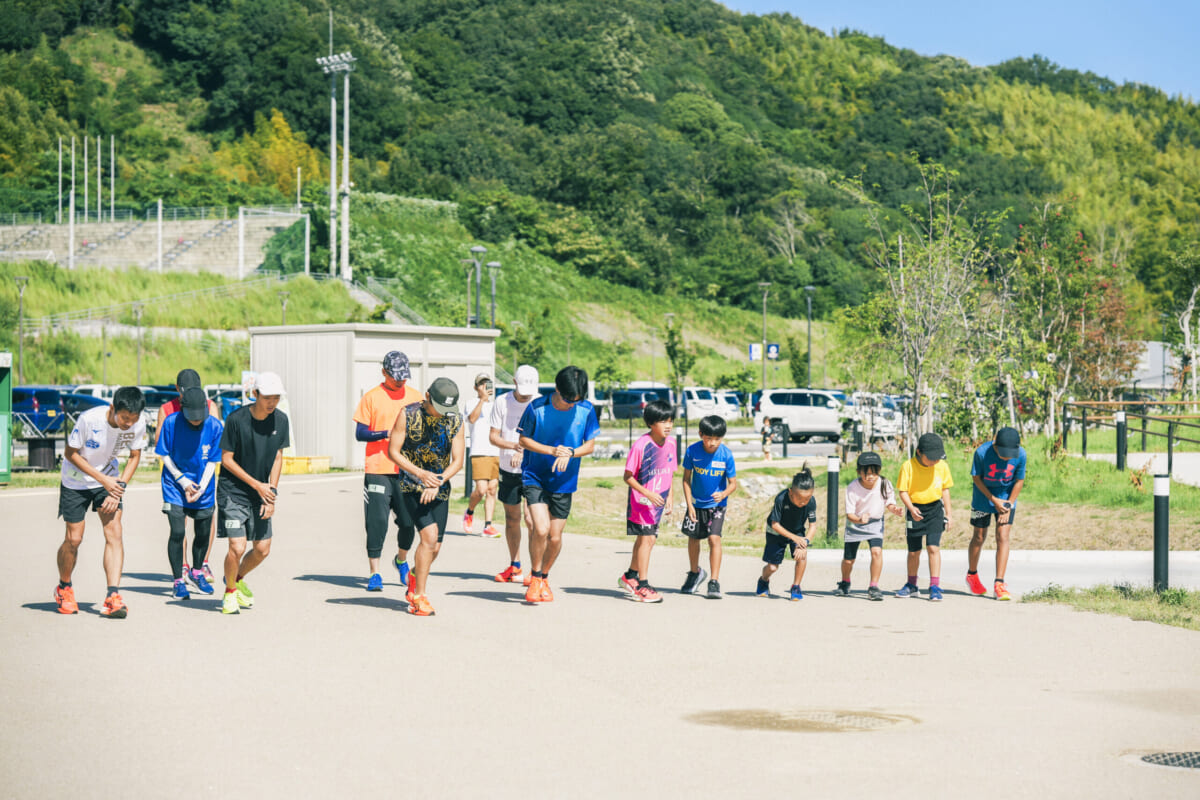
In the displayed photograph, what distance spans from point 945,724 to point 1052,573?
7.03 meters

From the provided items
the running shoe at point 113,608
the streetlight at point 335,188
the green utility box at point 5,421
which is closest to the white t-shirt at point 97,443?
the running shoe at point 113,608

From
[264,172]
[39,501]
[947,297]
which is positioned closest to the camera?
[39,501]

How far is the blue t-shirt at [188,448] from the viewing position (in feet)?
32.0

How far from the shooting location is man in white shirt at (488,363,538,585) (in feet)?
36.0

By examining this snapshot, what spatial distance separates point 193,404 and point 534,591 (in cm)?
292

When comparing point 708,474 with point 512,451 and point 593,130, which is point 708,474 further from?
point 593,130

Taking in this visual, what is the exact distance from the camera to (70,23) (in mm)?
139000

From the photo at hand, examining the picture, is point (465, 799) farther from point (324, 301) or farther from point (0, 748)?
point (324, 301)

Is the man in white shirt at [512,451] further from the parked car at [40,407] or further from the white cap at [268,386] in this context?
the parked car at [40,407]

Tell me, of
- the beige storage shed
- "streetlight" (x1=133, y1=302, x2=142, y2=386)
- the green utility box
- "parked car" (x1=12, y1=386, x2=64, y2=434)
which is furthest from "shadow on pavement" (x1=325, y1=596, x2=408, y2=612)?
"streetlight" (x1=133, y1=302, x2=142, y2=386)

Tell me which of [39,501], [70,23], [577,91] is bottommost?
[39,501]

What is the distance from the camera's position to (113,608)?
9.18 meters

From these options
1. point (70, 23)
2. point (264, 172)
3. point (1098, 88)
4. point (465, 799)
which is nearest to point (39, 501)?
point (465, 799)

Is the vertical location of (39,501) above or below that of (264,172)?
below
